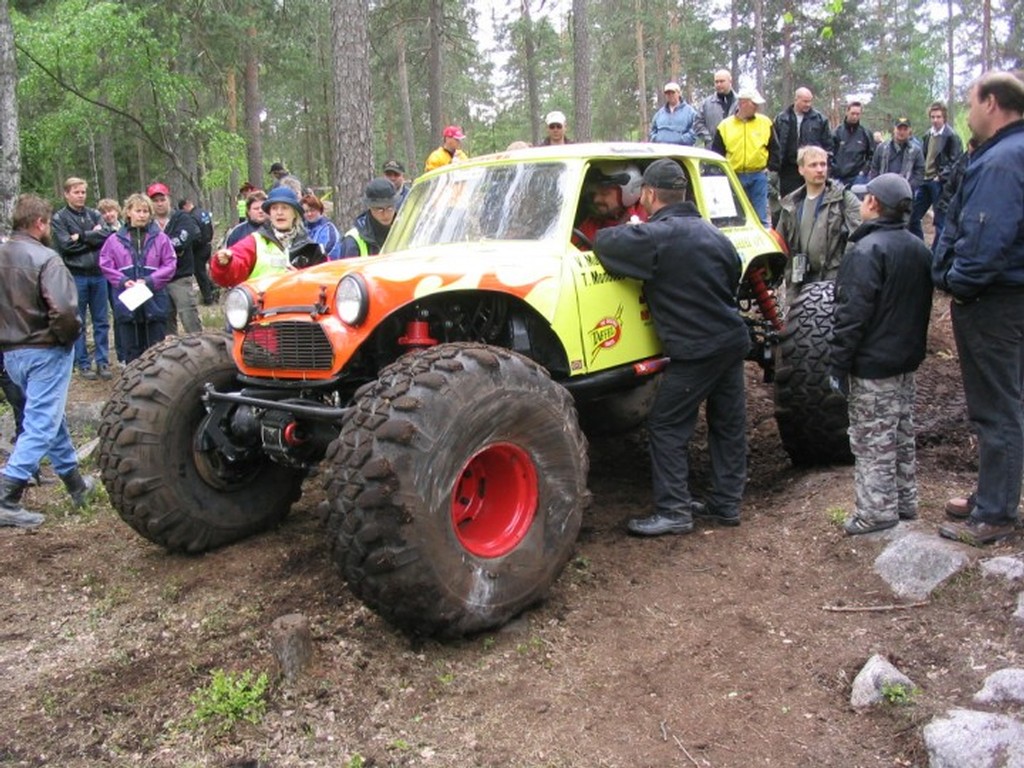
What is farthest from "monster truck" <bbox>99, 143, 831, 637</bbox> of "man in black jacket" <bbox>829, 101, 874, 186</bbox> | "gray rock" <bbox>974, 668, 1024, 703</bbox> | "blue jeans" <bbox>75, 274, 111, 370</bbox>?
"man in black jacket" <bbox>829, 101, 874, 186</bbox>

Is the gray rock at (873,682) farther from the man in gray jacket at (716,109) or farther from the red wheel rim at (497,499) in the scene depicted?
the man in gray jacket at (716,109)

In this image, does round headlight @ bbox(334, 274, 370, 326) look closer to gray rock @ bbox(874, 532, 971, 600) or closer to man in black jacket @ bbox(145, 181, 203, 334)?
gray rock @ bbox(874, 532, 971, 600)

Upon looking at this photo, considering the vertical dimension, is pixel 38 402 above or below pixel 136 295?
below

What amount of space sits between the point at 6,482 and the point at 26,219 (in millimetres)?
1837

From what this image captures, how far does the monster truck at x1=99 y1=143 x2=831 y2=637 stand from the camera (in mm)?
3479

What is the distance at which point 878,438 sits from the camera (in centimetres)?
449

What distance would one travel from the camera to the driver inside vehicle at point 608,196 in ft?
16.9

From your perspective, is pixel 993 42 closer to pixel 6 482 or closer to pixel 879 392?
pixel 879 392

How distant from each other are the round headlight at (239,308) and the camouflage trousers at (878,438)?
327 cm

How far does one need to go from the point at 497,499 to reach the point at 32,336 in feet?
12.3

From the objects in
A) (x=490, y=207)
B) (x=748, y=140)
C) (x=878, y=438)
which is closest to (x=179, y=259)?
(x=490, y=207)

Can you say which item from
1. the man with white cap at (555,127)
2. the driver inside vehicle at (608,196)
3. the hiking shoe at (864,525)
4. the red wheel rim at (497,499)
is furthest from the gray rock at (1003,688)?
the man with white cap at (555,127)

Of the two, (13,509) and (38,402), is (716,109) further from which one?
(13,509)

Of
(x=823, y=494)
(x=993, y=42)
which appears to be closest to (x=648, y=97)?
(x=993, y=42)
